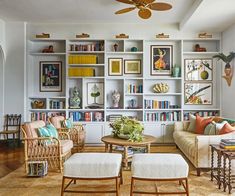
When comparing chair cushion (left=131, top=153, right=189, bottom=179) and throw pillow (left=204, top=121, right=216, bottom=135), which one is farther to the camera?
throw pillow (left=204, top=121, right=216, bottom=135)

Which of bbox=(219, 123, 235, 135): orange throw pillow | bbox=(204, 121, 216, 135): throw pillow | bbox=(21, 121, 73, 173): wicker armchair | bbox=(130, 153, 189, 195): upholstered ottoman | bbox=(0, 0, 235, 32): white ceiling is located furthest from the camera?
bbox=(0, 0, 235, 32): white ceiling

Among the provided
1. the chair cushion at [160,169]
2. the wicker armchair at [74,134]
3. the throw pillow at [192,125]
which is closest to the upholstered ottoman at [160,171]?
the chair cushion at [160,169]

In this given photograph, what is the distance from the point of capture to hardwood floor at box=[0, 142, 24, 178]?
187 inches

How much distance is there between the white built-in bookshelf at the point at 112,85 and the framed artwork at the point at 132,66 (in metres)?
0.06

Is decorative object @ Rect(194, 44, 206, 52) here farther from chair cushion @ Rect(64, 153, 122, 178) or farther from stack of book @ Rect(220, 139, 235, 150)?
chair cushion @ Rect(64, 153, 122, 178)

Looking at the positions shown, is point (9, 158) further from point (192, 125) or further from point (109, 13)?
point (192, 125)

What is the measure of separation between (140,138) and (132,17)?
123 inches

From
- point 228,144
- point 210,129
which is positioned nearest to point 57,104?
point 210,129

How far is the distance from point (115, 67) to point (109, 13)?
1405 millimetres

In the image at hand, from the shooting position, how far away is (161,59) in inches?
283

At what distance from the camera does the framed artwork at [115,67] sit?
7152mm

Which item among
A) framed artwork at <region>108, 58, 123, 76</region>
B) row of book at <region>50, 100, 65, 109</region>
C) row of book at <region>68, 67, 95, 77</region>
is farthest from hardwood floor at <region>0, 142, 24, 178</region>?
framed artwork at <region>108, 58, 123, 76</region>

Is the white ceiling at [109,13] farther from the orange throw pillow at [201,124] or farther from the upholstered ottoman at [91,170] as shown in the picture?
the upholstered ottoman at [91,170]

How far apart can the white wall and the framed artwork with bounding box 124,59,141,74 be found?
205 centimetres
